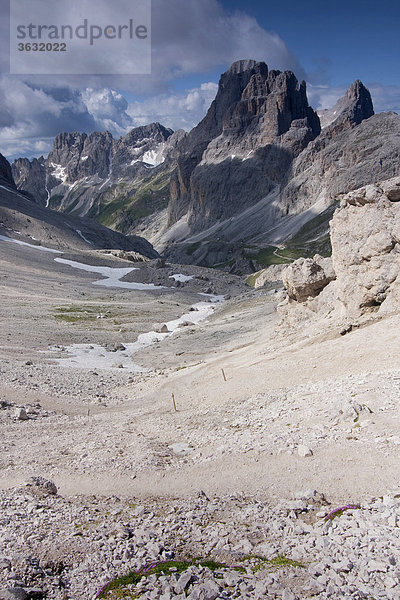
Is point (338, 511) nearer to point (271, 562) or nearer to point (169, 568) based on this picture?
point (271, 562)

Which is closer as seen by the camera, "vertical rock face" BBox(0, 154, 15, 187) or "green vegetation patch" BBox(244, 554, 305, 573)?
"green vegetation patch" BBox(244, 554, 305, 573)

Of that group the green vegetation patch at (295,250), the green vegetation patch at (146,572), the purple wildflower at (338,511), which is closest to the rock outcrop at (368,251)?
the purple wildflower at (338,511)

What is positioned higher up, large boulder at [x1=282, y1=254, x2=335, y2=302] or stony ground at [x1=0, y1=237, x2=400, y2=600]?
large boulder at [x1=282, y1=254, x2=335, y2=302]

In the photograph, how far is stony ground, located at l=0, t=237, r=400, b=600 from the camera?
7957 millimetres

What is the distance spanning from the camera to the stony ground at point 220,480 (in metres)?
7.96

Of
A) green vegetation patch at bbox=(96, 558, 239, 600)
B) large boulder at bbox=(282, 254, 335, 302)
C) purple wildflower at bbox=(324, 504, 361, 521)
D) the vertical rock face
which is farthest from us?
the vertical rock face

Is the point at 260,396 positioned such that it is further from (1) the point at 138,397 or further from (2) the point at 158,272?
(2) the point at 158,272

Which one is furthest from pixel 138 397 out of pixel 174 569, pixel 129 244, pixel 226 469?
pixel 129 244

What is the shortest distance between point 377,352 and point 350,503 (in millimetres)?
9618

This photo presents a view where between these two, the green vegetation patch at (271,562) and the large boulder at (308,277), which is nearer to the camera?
the green vegetation patch at (271,562)

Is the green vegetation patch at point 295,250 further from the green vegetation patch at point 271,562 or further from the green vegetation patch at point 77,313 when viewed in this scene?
the green vegetation patch at point 271,562

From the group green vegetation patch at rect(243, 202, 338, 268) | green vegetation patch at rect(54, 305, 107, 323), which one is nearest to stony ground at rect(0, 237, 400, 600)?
green vegetation patch at rect(54, 305, 107, 323)

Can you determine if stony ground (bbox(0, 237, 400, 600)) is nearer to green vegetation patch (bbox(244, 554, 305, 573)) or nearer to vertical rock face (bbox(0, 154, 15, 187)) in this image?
green vegetation patch (bbox(244, 554, 305, 573))

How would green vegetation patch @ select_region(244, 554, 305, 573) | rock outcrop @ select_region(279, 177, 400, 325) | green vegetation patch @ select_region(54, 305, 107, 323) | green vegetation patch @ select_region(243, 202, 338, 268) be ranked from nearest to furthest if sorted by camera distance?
green vegetation patch @ select_region(244, 554, 305, 573), rock outcrop @ select_region(279, 177, 400, 325), green vegetation patch @ select_region(54, 305, 107, 323), green vegetation patch @ select_region(243, 202, 338, 268)
